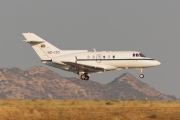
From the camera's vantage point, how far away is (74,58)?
7881cm

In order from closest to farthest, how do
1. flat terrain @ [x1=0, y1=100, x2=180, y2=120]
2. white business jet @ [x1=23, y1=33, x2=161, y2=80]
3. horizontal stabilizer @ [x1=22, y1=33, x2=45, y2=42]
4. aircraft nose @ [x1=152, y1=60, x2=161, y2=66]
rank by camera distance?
flat terrain @ [x1=0, y1=100, x2=180, y2=120]
white business jet @ [x1=23, y1=33, x2=161, y2=80]
aircraft nose @ [x1=152, y1=60, x2=161, y2=66]
horizontal stabilizer @ [x1=22, y1=33, x2=45, y2=42]

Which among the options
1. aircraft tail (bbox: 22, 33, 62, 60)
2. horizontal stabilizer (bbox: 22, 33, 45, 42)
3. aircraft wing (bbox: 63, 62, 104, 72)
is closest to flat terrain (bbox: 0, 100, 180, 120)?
aircraft wing (bbox: 63, 62, 104, 72)

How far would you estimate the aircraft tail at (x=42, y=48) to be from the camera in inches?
3233

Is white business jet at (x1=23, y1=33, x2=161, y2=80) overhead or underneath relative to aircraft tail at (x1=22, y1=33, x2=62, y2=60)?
underneath

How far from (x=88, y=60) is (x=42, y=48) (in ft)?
24.9

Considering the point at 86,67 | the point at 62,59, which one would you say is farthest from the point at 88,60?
the point at 62,59

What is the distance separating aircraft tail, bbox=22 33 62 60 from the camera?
82125mm

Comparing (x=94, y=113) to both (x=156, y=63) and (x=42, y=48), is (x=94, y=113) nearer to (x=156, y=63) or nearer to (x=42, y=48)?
(x=156, y=63)

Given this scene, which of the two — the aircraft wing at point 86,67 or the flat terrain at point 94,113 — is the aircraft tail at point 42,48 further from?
the flat terrain at point 94,113

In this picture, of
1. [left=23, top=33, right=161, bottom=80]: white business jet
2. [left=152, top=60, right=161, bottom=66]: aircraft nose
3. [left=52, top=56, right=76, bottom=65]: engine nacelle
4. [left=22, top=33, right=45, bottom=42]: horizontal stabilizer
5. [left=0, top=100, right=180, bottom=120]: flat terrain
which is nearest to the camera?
[left=0, top=100, right=180, bottom=120]: flat terrain

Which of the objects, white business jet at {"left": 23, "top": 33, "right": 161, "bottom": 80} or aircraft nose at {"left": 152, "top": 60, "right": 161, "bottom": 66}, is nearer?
white business jet at {"left": 23, "top": 33, "right": 161, "bottom": 80}

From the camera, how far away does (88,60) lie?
7794 cm

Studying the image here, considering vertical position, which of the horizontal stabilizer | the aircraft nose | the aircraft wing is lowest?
the aircraft wing

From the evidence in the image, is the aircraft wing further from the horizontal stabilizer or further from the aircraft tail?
the horizontal stabilizer
